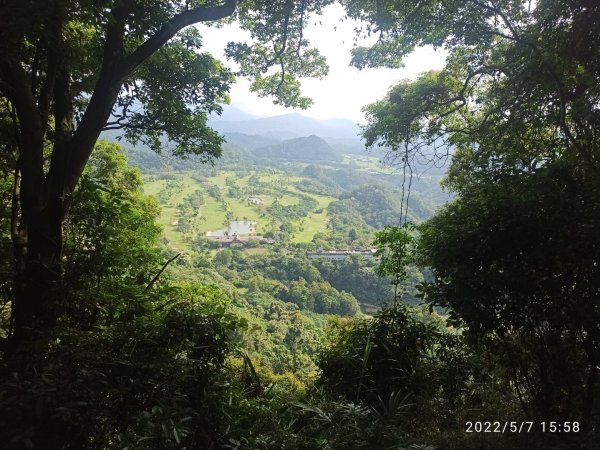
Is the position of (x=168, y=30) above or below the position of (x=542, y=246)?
above

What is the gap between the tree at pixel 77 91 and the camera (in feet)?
7.91

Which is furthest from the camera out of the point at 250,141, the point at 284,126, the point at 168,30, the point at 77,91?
the point at 284,126

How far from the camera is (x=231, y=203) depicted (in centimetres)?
6531

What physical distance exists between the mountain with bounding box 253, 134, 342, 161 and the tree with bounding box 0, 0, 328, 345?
105 meters

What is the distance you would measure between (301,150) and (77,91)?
114m

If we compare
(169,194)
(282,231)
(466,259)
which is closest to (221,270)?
(282,231)

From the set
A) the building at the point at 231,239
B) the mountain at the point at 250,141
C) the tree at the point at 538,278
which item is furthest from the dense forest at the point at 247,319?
the mountain at the point at 250,141

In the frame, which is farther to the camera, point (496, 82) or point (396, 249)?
point (496, 82)

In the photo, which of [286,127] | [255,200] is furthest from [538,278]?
[286,127]

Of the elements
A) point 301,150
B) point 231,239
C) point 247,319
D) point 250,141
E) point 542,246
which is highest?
point 250,141

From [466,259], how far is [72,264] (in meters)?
2.84

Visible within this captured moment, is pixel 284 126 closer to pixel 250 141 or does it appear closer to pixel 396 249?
pixel 250 141

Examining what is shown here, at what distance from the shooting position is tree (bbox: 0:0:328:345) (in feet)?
7.91

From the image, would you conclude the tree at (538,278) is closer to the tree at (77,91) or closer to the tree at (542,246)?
the tree at (542,246)
